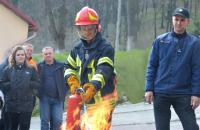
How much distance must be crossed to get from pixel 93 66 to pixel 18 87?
301 centimetres

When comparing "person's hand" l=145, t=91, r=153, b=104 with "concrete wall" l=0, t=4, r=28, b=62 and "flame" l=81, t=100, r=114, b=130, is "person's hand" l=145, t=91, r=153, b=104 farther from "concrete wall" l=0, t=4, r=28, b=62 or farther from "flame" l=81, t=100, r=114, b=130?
"concrete wall" l=0, t=4, r=28, b=62

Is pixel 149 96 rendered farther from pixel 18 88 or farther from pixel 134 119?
pixel 134 119

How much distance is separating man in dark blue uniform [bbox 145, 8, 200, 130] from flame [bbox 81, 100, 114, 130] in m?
0.67

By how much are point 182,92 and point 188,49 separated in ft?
1.65

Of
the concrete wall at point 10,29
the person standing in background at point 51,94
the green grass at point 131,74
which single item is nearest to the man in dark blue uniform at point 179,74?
the person standing in background at point 51,94

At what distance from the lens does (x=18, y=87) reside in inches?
368

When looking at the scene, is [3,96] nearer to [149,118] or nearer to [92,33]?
[92,33]

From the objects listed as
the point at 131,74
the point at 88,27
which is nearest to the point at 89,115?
the point at 88,27

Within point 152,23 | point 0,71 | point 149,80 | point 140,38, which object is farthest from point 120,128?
point 152,23

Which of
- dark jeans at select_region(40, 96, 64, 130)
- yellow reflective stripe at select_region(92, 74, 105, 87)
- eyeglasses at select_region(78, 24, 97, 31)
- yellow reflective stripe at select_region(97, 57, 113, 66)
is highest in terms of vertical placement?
eyeglasses at select_region(78, 24, 97, 31)

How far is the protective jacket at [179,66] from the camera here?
273 inches

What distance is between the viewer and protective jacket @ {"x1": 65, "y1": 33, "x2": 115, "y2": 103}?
6490mm

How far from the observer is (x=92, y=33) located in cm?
653

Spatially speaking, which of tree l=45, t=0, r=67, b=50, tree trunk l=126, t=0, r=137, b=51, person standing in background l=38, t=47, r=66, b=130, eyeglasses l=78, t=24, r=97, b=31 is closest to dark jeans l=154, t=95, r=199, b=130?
eyeglasses l=78, t=24, r=97, b=31
